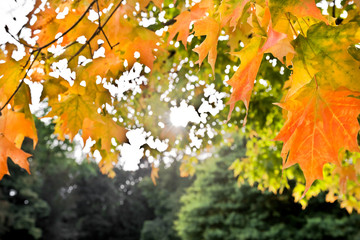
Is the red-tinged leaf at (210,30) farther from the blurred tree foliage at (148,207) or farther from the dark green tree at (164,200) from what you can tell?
the dark green tree at (164,200)

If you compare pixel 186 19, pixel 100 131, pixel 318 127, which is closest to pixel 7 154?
pixel 100 131

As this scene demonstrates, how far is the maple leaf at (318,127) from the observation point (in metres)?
0.99

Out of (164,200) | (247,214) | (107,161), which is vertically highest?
(107,161)

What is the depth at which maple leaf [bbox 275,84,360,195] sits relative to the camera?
3.24ft

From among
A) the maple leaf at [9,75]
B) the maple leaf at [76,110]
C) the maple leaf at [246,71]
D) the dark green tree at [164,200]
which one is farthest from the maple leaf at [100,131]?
the dark green tree at [164,200]

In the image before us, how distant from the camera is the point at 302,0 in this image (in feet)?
3.11

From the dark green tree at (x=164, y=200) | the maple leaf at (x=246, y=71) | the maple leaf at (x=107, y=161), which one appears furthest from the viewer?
the dark green tree at (x=164, y=200)

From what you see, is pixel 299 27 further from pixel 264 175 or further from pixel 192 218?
pixel 192 218

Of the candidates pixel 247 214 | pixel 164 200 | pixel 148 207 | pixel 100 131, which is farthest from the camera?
pixel 148 207

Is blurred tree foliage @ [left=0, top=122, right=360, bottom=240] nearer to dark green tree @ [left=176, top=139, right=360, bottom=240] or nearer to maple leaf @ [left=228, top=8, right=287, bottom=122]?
dark green tree @ [left=176, top=139, right=360, bottom=240]

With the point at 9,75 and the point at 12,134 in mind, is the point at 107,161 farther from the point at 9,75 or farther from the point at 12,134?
the point at 9,75

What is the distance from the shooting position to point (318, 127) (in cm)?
103

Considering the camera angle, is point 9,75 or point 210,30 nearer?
point 210,30

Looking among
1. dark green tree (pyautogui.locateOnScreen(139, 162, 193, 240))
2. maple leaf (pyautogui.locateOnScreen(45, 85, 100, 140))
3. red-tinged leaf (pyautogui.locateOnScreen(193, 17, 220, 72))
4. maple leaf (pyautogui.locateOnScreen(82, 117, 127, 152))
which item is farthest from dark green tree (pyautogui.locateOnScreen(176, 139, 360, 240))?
red-tinged leaf (pyautogui.locateOnScreen(193, 17, 220, 72))
